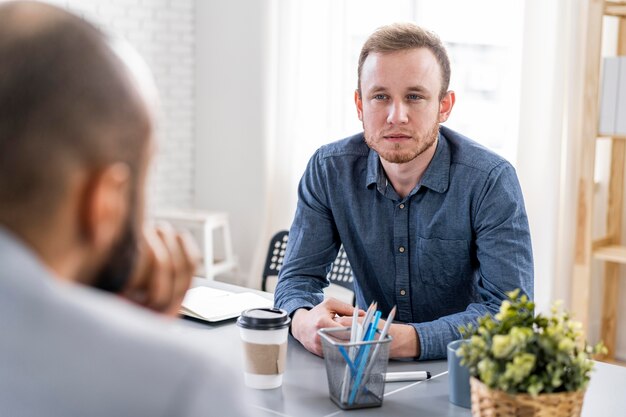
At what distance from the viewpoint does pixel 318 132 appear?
475 cm

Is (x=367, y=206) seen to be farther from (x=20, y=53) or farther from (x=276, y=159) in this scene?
(x=276, y=159)

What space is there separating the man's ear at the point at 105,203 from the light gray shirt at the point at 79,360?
0.06 meters

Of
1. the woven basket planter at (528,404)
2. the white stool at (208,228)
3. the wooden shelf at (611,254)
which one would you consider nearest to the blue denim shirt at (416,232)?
the woven basket planter at (528,404)

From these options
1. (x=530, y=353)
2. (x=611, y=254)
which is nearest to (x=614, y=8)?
(x=611, y=254)

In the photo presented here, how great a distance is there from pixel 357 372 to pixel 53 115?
3.30 feet

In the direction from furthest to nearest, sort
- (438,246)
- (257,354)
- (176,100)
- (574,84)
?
(176,100) < (574,84) < (438,246) < (257,354)

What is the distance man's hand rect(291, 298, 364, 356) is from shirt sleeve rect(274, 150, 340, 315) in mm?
195

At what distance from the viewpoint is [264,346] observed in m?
1.66

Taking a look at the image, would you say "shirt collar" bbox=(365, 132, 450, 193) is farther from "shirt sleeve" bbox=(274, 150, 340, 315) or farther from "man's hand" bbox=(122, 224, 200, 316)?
"man's hand" bbox=(122, 224, 200, 316)

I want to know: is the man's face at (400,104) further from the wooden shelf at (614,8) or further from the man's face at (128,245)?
the wooden shelf at (614,8)

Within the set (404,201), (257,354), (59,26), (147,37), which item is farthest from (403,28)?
(147,37)

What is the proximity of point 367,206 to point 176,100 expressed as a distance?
325 centimetres

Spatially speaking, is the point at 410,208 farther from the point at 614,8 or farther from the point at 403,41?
the point at 614,8

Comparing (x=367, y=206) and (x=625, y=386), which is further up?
(x=367, y=206)
